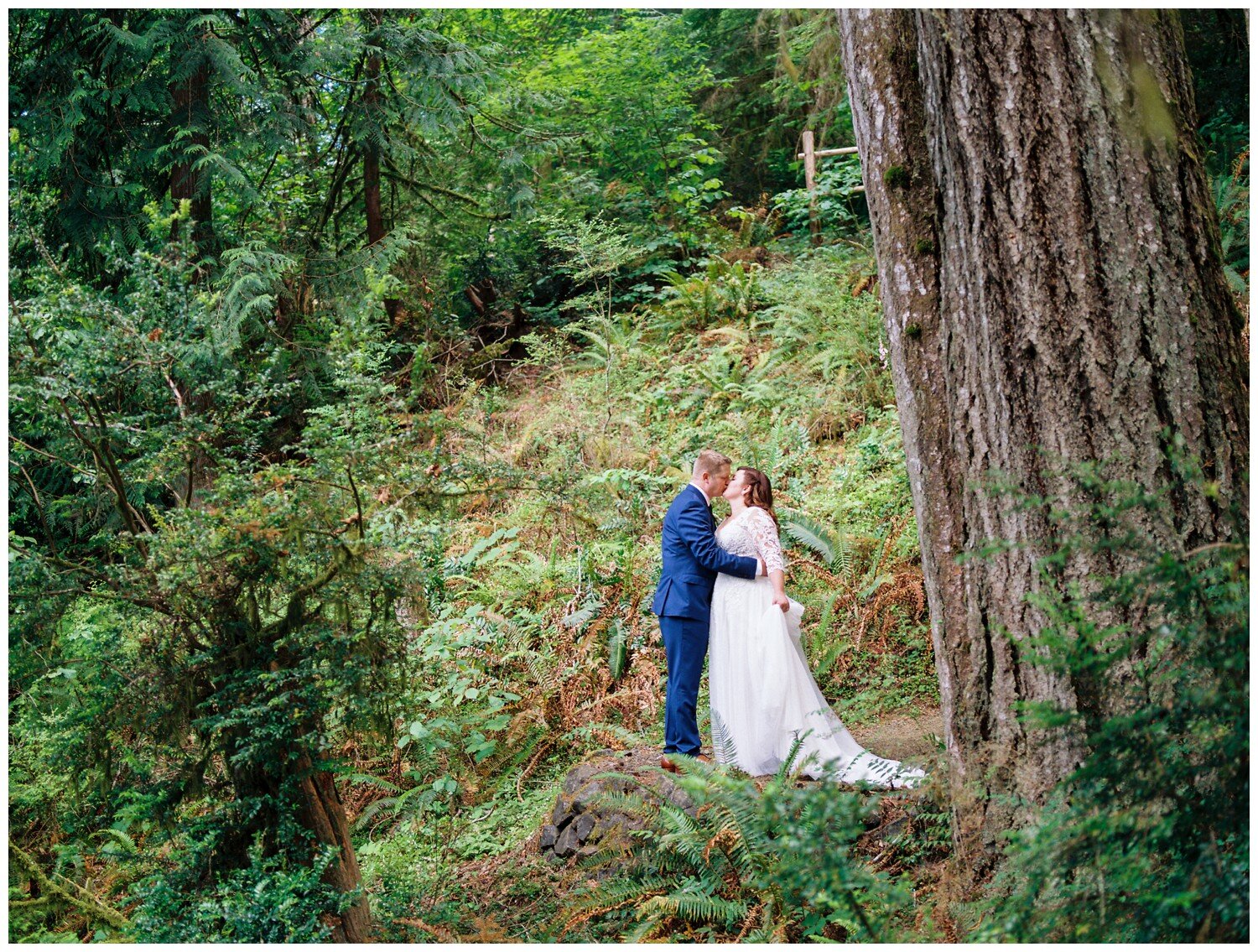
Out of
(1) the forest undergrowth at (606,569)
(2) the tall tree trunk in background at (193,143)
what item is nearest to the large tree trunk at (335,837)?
(1) the forest undergrowth at (606,569)

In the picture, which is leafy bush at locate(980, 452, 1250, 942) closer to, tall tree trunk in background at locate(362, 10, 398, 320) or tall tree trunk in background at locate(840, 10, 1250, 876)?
tall tree trunk in background at locate(840, 10, 1250, 876)

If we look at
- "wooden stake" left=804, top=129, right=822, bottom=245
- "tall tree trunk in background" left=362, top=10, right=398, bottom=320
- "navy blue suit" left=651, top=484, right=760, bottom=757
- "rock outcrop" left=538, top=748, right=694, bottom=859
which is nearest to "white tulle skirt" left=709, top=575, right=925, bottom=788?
"navy blue suit" left=651, top=484, right=760, bottom=757

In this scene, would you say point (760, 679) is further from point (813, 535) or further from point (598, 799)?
point (813, 535)

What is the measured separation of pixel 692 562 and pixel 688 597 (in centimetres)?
24

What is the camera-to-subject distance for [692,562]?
20.8ft

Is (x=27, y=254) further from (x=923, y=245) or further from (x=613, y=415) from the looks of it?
(x=923, y=245)

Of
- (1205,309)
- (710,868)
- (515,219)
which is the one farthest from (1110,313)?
(515,219)

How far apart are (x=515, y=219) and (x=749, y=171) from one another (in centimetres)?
789

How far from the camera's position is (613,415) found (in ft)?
38.9

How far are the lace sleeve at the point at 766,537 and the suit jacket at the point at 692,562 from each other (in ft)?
0.31

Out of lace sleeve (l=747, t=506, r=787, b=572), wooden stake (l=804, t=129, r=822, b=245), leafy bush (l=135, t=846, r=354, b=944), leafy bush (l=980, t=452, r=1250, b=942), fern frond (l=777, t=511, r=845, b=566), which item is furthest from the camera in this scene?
wooden stake (l=804, t=129, r=822, b=245)

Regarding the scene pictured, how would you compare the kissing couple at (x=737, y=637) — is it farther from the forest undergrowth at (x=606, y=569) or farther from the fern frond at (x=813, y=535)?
the fern frond at (x=813, y=535)

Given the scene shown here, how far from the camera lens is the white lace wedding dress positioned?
19.7 ft

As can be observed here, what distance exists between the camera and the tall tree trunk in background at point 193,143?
990 cm
